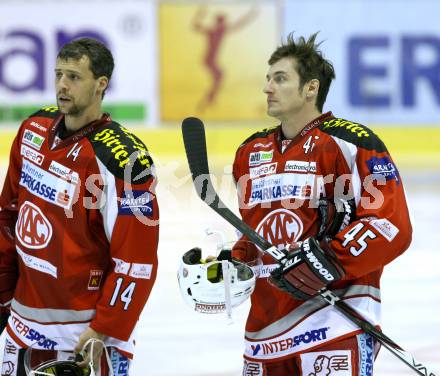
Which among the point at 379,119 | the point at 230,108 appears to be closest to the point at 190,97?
the point at 230,108

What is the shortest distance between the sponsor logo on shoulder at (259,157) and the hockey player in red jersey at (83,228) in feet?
1.41

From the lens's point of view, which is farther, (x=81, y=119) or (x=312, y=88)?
(x=312, y=88)

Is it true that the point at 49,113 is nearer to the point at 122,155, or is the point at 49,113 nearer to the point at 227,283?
the point at 122,155

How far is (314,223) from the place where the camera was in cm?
272

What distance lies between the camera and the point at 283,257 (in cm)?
261

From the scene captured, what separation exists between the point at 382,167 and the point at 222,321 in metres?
2.05

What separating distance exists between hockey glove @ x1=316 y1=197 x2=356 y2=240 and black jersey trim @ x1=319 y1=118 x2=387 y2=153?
16 cm

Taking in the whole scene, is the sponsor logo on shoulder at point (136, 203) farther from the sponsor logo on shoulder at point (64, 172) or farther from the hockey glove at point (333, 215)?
the hockey glove at point (333, 215)

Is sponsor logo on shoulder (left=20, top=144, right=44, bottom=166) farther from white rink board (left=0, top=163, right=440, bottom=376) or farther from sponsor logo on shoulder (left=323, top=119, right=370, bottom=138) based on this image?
white rink board (left=0, top=163, right=440, bottom=376)

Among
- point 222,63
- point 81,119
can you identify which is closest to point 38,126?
point 81,119

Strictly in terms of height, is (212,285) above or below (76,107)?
below

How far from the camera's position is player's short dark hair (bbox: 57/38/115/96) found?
2.57 metres

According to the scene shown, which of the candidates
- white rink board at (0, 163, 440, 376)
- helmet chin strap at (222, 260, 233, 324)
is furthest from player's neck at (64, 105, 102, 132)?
white rink board at (0, 163, 440, 376)

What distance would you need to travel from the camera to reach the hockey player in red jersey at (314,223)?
2607 millimetres
